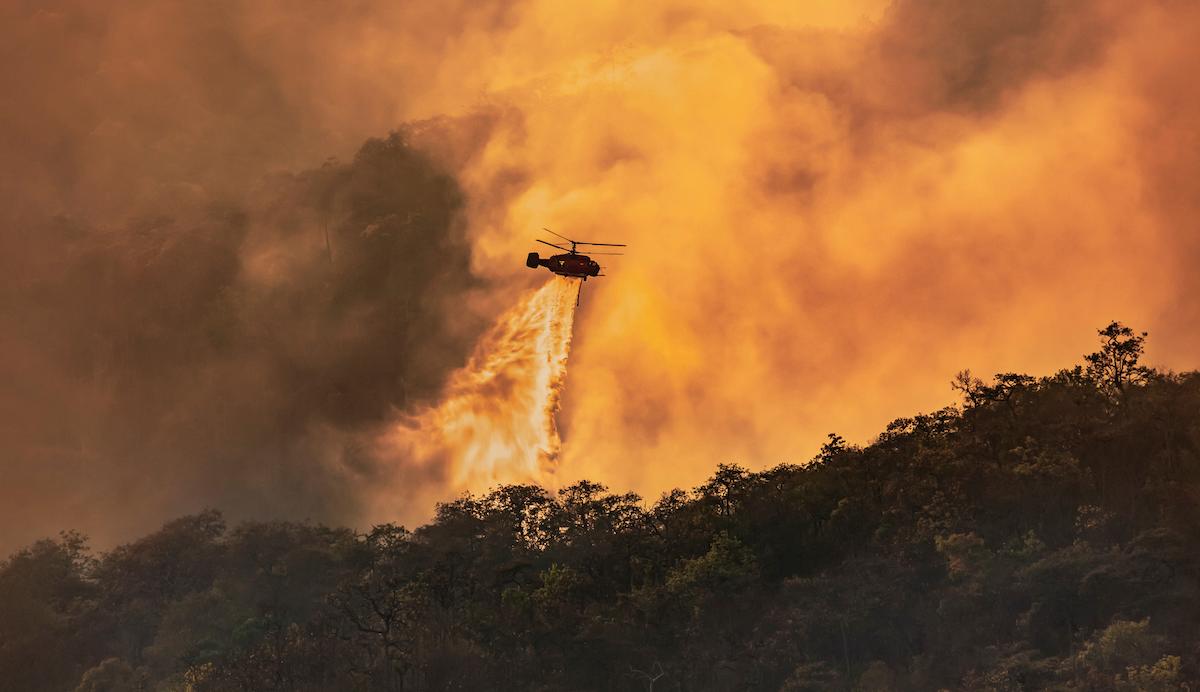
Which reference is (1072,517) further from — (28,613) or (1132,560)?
(28,613)

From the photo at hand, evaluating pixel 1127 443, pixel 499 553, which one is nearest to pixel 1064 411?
pixel 1127 443

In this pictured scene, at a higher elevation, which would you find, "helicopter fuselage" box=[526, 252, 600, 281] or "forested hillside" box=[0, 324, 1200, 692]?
"helicopter fuselage" box=[526, 252, 600, 281]

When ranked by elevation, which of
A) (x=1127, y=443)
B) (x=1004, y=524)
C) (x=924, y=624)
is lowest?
(x=924, y=624)

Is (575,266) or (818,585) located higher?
(575,266)

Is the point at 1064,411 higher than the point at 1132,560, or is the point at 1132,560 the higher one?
the point at 1064,411

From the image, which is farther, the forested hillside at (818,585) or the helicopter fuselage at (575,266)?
the helicopter fuselage at (575,266)

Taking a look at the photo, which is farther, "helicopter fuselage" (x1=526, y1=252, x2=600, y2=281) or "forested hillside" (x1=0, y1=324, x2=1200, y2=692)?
"helicopter fuselage" (x1=526, y1=252, x2=600, y2=281)

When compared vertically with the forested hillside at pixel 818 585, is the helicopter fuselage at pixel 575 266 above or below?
above

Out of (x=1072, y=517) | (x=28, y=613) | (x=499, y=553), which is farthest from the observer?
(x=28, y=613)
